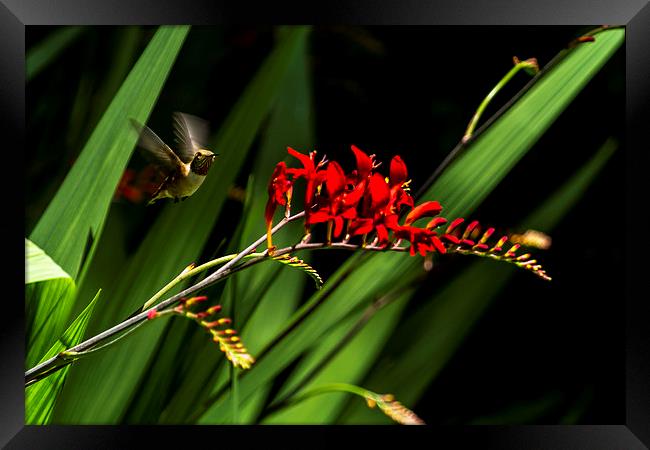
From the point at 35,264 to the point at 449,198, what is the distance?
69 cm

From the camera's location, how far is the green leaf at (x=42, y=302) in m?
1.03

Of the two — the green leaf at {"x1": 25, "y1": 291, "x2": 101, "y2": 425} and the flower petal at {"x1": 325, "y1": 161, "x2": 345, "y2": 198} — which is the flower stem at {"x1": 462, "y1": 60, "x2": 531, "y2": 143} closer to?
the flower petal at {"x1": 325, "y1": 161, "x2": 345, "y2": 198}

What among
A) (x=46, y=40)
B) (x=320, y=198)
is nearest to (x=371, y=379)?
(x=320, y=198)

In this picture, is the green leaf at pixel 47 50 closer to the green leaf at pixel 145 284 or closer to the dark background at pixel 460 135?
the dark background at pixel 460 135

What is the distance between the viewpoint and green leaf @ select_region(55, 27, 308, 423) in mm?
1022

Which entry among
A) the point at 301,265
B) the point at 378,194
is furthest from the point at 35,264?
the point at 378,194

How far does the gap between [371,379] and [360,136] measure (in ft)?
1.35

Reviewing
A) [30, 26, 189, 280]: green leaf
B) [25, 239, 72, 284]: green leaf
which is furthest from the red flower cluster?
[25, 239, 72, 284]: green leaf

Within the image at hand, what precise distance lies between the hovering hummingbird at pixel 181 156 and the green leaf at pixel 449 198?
0.90 ft

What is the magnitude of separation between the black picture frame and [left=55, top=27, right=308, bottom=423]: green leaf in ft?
0.17

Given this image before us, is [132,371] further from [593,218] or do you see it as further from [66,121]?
[593,218]

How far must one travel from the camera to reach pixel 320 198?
2.81 ft
